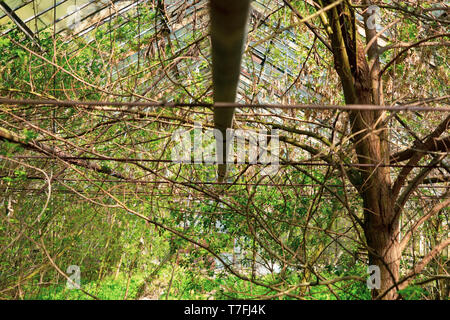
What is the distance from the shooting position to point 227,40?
0.83 meters

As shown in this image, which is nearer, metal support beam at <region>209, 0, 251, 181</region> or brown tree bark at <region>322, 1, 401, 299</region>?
metal support beam at <region>209, 0, 251, 181</region>

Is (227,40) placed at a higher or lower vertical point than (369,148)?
lower

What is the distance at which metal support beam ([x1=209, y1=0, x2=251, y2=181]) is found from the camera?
0.72m

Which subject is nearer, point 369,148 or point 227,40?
point 227,40

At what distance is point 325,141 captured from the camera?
2.50 metres

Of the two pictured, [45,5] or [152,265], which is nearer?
[45,5]

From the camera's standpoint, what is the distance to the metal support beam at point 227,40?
717 mm

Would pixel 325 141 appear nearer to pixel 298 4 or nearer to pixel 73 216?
pixel 298 4

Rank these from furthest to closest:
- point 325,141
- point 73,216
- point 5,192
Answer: point 73,216 < point 5,192 < point 325,141

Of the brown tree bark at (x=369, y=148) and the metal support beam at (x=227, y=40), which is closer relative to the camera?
the metal support beam at (x=227, y=40)
